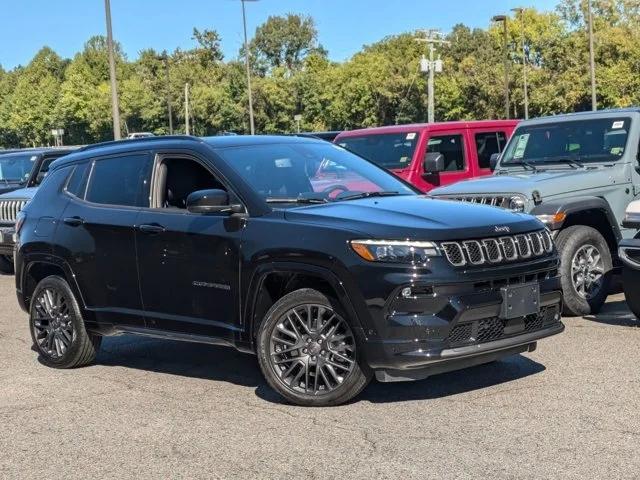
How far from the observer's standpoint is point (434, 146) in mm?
12562

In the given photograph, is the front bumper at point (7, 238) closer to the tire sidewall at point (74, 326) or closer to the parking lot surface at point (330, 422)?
the tire sidewall at point (74, 326)

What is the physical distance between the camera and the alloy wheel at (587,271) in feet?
28.2

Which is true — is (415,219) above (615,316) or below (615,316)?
above

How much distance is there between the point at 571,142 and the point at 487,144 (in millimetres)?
3091

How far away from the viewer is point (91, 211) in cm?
706

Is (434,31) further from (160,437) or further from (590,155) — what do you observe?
(160,437)

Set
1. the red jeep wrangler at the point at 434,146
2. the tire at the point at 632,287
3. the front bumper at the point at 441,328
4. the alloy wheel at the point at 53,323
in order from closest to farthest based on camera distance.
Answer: the front bumper at the point at 441,328 → the alloy wheel at the point at 53,323 → the tire at the point at 632,287 → the red jeep wrangler at the point at 434,146

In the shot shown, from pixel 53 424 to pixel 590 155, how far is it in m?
6.50

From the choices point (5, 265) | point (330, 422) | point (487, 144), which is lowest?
point (5, 265)

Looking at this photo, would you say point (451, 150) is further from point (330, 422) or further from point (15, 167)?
point (15, 167)

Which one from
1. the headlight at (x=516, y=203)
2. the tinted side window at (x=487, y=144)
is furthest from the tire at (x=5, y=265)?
the headlight at (x=516, y=203)

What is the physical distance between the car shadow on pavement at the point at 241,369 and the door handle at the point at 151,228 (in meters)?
1.22

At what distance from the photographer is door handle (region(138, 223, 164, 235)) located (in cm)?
645

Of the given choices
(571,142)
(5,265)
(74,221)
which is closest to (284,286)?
(74,221)
